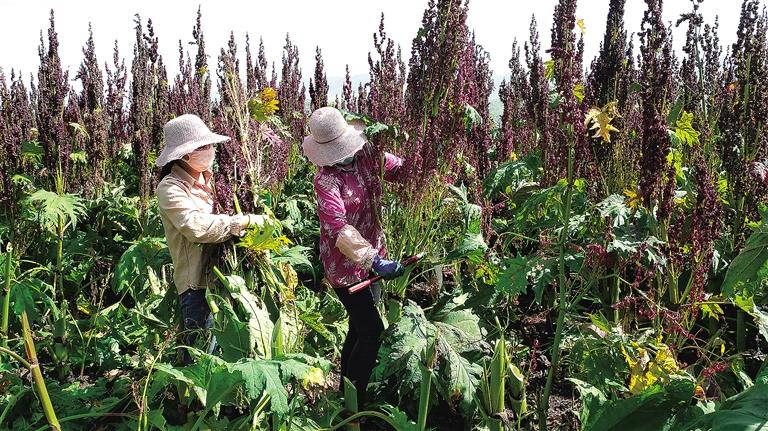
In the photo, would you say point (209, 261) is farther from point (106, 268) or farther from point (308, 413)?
point (106, 268)

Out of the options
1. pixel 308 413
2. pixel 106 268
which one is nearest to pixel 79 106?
pixel 106 268

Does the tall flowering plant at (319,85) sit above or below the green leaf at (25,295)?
above

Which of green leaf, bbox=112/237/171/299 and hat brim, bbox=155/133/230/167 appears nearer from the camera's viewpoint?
hat brim, bbox=155/133/230/167

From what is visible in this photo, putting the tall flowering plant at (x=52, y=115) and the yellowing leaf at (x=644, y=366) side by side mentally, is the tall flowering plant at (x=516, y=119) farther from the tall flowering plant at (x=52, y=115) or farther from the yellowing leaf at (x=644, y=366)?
the tall flowering plant at (x=52, y=115)

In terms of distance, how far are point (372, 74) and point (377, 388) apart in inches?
113

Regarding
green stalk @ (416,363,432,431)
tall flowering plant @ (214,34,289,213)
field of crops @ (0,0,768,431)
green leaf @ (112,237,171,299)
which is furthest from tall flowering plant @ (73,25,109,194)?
green stalk @ (416,363,432,431)

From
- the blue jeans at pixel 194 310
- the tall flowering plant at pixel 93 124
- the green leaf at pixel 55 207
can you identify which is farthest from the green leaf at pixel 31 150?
the blue jeans at pixel 194 310

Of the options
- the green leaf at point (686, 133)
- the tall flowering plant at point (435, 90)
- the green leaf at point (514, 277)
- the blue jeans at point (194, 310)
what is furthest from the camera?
the green leaf at point (686, 133)

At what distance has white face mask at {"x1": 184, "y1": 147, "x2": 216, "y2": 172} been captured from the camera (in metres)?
3.20

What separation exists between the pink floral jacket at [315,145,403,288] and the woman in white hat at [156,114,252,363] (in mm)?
434

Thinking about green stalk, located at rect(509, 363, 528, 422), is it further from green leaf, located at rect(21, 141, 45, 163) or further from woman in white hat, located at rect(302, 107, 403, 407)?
green leaf, located at rect(21, 141, 45, 163)

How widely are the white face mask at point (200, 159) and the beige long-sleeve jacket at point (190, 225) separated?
0.20ft

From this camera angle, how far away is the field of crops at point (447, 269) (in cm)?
256

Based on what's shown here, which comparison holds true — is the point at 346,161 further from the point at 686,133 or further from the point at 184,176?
the point at 686,133
